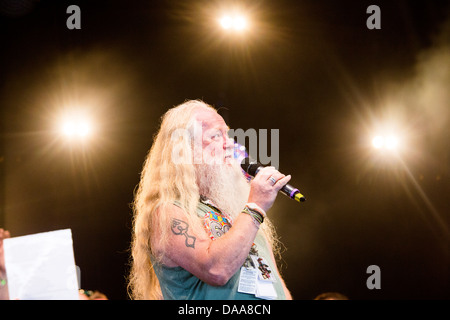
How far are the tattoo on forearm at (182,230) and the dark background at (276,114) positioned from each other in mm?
2474

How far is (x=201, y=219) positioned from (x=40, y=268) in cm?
→ 61

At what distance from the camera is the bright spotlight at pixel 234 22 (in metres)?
3.66

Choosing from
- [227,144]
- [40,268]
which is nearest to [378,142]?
[227,144]

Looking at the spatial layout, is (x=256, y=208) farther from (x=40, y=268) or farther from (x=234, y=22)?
(x=234, y=22)

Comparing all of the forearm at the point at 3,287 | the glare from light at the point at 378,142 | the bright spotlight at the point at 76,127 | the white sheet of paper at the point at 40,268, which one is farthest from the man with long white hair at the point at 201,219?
the glare from light at the point at 378,142

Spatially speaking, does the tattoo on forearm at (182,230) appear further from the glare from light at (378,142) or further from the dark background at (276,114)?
the glare from light at (378,142)

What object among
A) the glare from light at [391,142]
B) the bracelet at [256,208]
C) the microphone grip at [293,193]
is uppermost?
the glare from light at [391,142]

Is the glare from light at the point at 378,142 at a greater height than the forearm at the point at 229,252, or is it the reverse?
the glare from light at the point at 378,142

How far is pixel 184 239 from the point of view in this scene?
4.66 feet

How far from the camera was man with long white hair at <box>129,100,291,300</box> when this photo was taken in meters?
1.41

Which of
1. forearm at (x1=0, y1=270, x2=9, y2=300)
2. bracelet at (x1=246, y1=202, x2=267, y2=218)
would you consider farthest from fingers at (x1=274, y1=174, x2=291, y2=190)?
forearm at (x1=0, y1=270, x2=9, y2=300)
